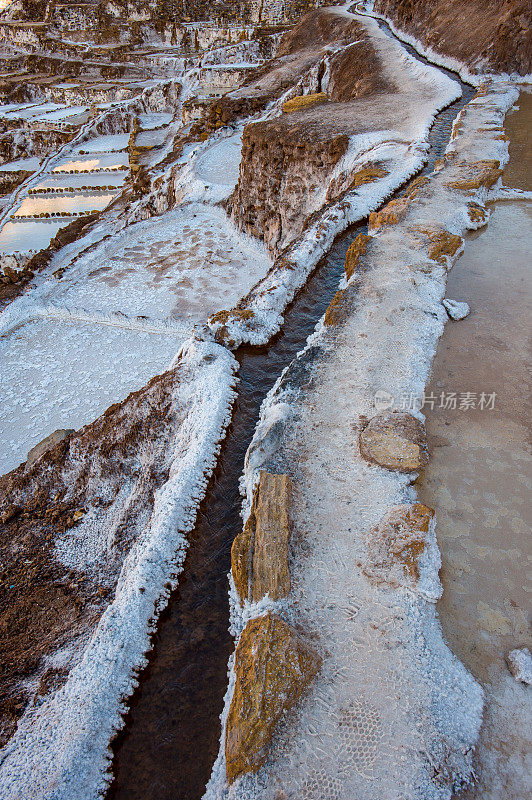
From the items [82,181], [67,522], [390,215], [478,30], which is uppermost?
[478,30]

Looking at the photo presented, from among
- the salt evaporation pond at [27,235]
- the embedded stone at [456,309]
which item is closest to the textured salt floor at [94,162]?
the salt evaporation pond at [27,235]

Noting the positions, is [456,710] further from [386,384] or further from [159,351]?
[159,351]

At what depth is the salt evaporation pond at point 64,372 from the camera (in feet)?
39.0

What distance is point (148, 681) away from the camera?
4680mm

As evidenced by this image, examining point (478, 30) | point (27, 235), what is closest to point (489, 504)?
point (27, 235)

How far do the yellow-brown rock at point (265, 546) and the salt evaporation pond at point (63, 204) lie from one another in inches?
1170

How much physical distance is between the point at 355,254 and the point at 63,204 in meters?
27.7

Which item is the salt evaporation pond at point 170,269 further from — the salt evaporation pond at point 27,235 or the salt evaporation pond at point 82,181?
the salt evaporation pond at point 82,181

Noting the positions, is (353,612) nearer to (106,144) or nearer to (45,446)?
(45,446)

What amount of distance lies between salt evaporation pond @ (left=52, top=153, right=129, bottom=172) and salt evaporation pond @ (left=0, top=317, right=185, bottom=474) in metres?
26.1

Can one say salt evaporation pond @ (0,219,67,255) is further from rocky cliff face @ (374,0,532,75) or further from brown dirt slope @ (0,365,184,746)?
rocky cliff face @ (374,0,532,75)

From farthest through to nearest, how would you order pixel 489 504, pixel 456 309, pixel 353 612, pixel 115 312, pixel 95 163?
1. pixel 95 163
2. pixel 115 312
3. pixel 456 309
4. pixel 489 504
5. pixel 353 612

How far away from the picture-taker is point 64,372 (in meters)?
13.4

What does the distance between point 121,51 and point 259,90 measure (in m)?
41.4
